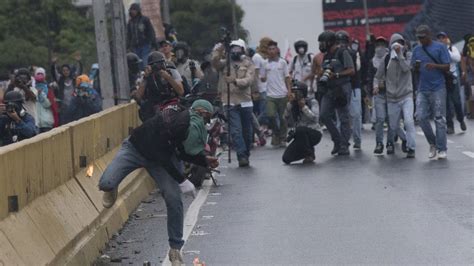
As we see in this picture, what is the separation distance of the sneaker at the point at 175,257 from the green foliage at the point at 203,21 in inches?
1504

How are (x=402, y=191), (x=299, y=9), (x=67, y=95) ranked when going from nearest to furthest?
(x=402, y=191)
(x=67, y=95)
(x=299, y=9)

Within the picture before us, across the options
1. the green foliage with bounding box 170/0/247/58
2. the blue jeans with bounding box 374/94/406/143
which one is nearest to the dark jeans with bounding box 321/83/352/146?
the blue jeans with bounding box 374/94/406/143

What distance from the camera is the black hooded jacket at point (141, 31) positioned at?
24234mm

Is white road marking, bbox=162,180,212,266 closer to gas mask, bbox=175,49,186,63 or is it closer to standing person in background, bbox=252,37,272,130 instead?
gas mask, bbox=175,49,186,63

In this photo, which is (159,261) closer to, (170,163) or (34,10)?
(170,163)

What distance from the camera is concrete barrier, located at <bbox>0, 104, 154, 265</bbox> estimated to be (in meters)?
9.14

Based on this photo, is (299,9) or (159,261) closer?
(159,261)

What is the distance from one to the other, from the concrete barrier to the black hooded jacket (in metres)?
9.50

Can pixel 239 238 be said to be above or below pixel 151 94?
below

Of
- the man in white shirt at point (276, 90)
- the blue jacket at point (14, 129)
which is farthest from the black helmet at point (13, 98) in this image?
the man in white shirt at point (276, 90)

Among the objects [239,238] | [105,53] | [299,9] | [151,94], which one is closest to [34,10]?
[299,9]

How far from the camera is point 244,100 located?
19906mm

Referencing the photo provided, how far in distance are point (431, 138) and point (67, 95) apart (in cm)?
894

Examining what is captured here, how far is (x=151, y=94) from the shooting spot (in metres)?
15.6
